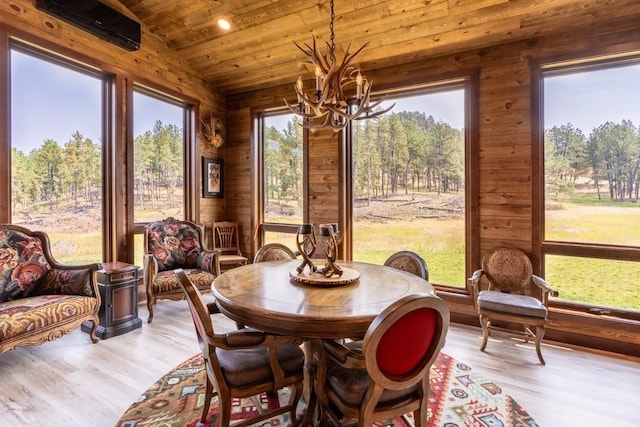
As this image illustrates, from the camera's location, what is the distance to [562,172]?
3.26m

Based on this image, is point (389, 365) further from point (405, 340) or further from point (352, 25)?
point (352, 25)

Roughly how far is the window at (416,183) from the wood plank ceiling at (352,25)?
1.94 ft

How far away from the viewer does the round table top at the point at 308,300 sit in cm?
151

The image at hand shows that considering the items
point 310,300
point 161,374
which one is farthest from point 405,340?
point 161,374

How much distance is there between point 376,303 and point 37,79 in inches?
159

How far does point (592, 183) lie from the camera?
3.15 meters

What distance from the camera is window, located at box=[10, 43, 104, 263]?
126 inches

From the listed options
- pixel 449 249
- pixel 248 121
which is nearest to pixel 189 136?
pixel 248 121

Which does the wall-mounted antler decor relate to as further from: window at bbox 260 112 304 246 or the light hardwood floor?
the light hardwood floor

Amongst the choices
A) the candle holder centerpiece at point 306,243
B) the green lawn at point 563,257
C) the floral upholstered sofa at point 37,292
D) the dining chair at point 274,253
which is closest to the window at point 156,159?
the green lawn at point 563,257

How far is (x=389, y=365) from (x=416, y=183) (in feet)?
9.61

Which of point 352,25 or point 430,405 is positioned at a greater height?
point 352,25

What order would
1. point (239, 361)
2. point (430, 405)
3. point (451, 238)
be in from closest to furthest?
point (239, 361) < point (430, 405) < point (451, 238)

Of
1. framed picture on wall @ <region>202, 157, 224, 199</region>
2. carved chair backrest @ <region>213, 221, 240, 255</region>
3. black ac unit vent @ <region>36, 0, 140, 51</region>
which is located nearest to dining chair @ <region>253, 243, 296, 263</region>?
carved chair backrest @ <region>213, 221, 240, 255</region>
